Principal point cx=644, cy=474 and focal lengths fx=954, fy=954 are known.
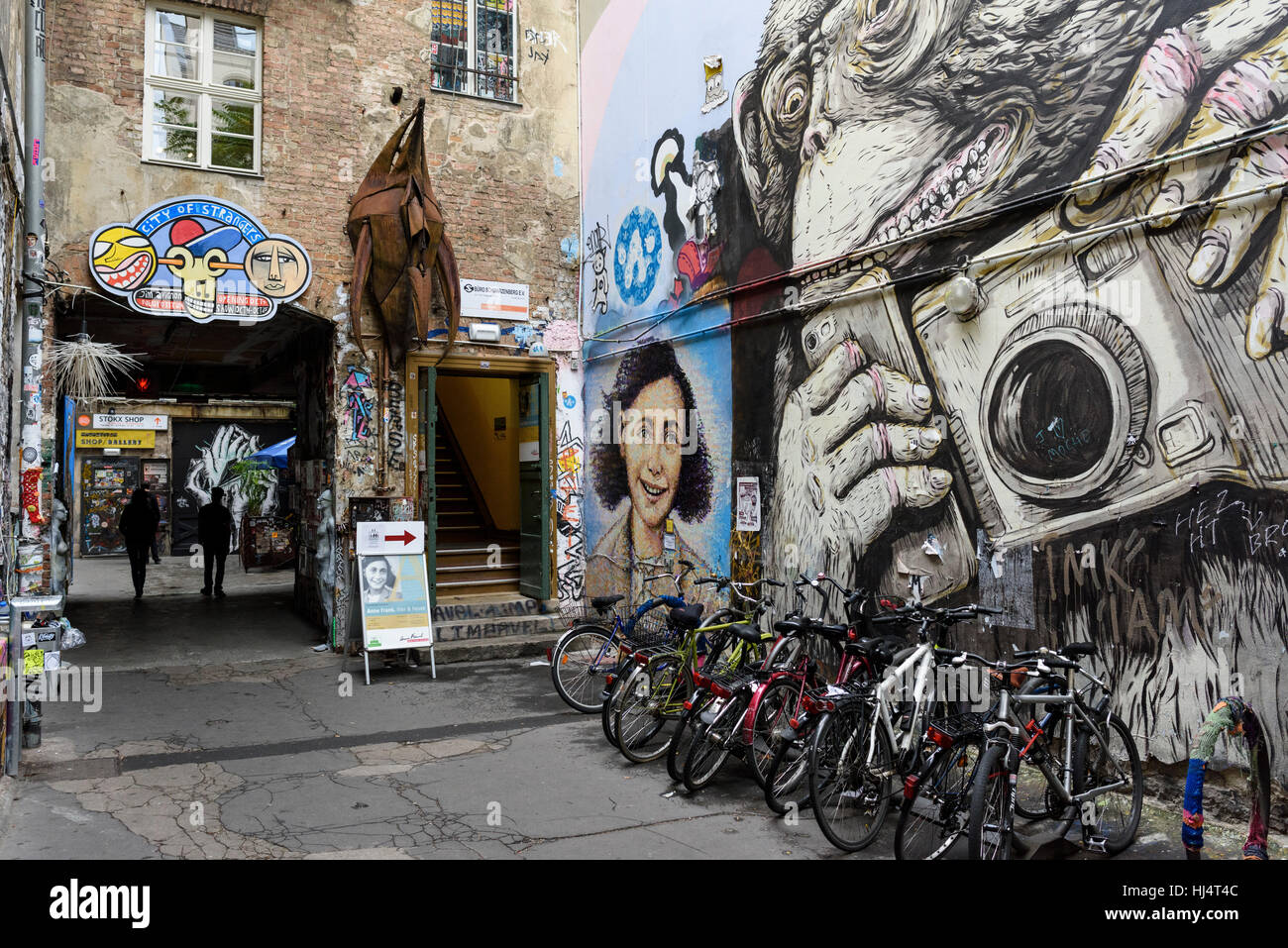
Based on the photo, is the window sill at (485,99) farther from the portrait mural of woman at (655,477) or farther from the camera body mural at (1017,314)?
the portrait mural of woman at (655,477)

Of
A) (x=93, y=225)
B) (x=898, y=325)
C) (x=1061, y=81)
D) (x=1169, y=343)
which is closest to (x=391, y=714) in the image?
(x=898, y=325)

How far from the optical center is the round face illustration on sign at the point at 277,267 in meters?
10.3

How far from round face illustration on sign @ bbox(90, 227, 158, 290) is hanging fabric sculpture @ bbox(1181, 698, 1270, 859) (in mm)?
9884

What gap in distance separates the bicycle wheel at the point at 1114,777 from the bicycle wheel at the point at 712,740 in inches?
74.7

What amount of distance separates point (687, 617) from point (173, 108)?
800 cm

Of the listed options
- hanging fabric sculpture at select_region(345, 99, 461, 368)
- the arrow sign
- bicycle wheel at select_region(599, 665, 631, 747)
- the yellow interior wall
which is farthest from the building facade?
bicycle wheel at select_region(599, 665, 631, 747)

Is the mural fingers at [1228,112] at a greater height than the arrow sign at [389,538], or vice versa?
the mural fingers at [1228,112]

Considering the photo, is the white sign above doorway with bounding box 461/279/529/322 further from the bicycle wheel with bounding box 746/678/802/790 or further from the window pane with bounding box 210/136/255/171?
the bicycle wheel with bounding box 746/678/802/790

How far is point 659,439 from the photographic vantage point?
10695 mm

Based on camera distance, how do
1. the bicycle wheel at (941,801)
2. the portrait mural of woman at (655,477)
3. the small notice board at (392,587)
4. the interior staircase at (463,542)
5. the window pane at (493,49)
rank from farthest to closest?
the interior staircase at (463,542), the window pane at (493,49), the portrait mural of woman at (655,477), the small notice board at (392,587), the bicycle wheel at (941,801)

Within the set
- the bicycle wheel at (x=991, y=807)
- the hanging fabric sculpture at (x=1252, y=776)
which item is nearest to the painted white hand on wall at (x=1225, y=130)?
the hanging fabric sculpture at (x=1252, y=776)

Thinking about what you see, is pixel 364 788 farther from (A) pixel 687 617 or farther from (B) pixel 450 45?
(B) pixel 450 45

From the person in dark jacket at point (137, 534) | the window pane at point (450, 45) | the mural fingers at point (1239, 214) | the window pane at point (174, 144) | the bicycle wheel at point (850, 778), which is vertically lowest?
the bicycle wheel at point (850, 778)

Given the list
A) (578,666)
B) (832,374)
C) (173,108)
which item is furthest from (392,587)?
(173,108)
